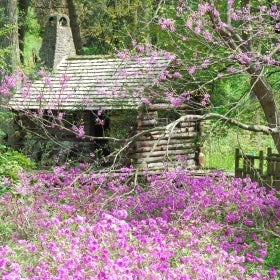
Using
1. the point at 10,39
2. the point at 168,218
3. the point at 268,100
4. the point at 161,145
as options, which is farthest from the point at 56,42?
the point at 168,218

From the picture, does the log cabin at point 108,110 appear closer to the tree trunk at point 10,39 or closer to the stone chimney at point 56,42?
the stone chimney at point 56,42

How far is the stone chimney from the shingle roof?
1.34ft

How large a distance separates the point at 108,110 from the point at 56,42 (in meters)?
4.56

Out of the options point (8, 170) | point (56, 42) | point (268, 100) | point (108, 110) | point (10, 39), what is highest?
point (10, 39)

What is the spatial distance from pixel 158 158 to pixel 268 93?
17.2ft

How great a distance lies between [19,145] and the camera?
55.9ft

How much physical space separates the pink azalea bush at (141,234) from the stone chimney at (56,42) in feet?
25.6

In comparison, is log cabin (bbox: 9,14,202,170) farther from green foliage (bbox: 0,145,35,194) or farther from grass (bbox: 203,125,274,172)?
green foliage (bbox: 0,145,35,194)

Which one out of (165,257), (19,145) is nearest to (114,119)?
(19,145)

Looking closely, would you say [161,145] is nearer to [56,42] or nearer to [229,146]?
[229,146]

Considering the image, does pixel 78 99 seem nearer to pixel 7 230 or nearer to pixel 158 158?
pixel 158 158

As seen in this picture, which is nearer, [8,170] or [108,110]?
[8,170]

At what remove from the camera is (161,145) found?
15211 mm

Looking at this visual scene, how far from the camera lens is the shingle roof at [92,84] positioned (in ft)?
48.9
